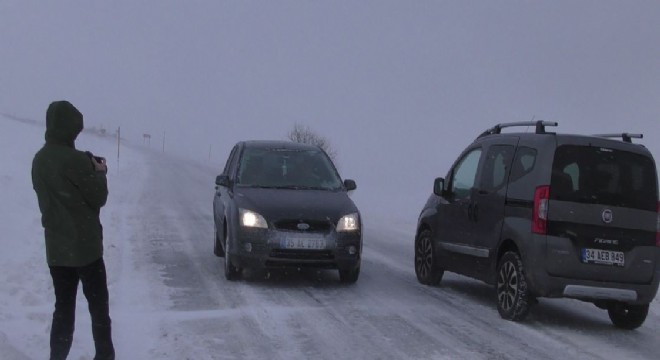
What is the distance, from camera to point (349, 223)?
8.74 meters

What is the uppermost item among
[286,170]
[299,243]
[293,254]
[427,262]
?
[286,170]

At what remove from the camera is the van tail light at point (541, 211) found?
689 centimetres

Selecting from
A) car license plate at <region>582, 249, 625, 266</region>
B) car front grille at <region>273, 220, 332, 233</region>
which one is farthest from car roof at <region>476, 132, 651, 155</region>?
car front grille at <region>273, 220, 332, 233</region>

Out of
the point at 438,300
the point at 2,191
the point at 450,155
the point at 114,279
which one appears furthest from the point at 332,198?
the point at 450,155

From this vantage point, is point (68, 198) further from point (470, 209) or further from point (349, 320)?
point (470, 209)

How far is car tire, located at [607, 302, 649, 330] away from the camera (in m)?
7.33

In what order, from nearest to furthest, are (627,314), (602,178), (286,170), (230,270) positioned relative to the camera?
1. (602,178)
2. (627,314)
3. (230,270)
4. (286,170)

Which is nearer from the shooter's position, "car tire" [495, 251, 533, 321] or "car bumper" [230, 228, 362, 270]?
"car tire" [495, 251, 533, 321]

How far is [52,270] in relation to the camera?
4676mm

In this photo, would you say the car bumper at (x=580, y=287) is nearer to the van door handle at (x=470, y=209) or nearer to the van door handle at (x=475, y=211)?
the van door handle at (x=475, y=211)

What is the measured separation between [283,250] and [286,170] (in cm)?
174

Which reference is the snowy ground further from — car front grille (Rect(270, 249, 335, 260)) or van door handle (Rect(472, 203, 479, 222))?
van door handle (Rect(472, 203, 479, 222))

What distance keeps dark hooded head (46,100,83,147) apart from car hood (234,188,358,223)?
13.3ft

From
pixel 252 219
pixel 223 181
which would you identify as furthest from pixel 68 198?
pixel 223 181
